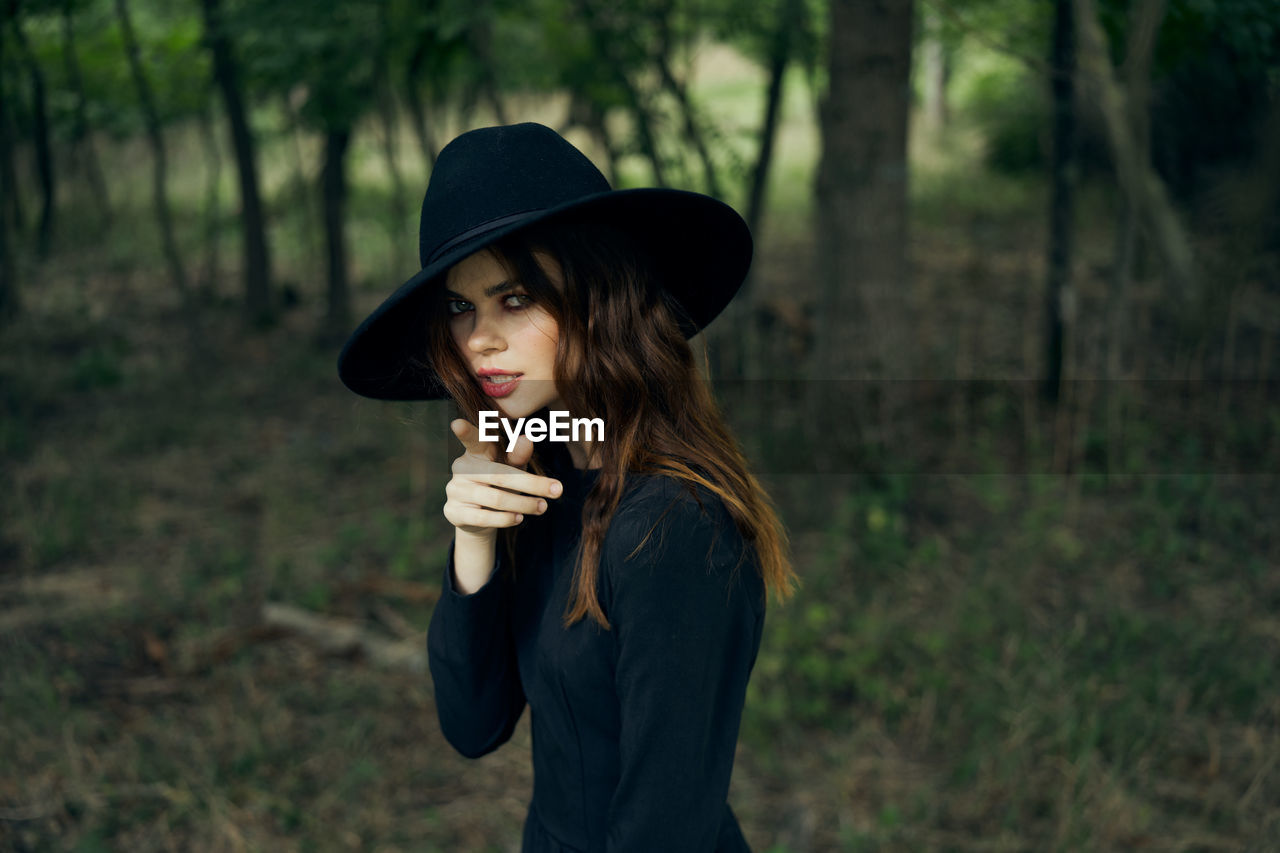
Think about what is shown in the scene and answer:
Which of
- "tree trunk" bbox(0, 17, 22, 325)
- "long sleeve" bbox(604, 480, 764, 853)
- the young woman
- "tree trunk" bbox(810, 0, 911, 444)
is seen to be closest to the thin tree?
"tree trunk" bbox(0, 17, 22, 325)

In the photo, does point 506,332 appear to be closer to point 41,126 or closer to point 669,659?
point 669,659

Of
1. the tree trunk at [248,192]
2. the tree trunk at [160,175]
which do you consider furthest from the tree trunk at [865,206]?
the tree trunk at [248,192]

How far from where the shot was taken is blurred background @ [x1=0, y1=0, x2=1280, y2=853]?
10.3 feet

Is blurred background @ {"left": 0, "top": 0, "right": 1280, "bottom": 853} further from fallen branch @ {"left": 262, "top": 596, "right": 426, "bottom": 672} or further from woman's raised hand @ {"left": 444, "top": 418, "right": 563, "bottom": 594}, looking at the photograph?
woman's raised hand @ {"left": 444, "top": 418, "right": 563, "bottom": 594}

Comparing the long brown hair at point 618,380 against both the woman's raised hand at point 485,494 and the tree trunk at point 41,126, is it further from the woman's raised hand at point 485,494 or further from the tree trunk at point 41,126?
the tree trunk at point 41,126

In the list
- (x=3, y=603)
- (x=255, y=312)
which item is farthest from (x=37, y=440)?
(x=255, y=312)

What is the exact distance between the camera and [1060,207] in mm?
5852

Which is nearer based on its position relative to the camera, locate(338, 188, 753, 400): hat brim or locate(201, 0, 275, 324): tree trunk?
locate(338, 188, 753, 400): hat brim

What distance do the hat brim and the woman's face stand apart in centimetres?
6

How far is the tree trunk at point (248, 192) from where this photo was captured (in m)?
8.61

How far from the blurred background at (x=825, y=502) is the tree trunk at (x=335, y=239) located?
0.85 metres

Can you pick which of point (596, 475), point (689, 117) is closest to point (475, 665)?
point (596, 475)

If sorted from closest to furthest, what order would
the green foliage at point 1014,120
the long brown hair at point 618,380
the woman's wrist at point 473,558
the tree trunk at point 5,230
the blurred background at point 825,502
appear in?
1. the long brown hair at point 618,380
2. the woman's wrist at point 473,558
3. the blurred background at point 825,502
4. the tree trunk at point 5,230
5. the green foliage at point 1014,120

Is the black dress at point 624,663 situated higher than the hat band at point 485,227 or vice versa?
the hat band at point 485,227
